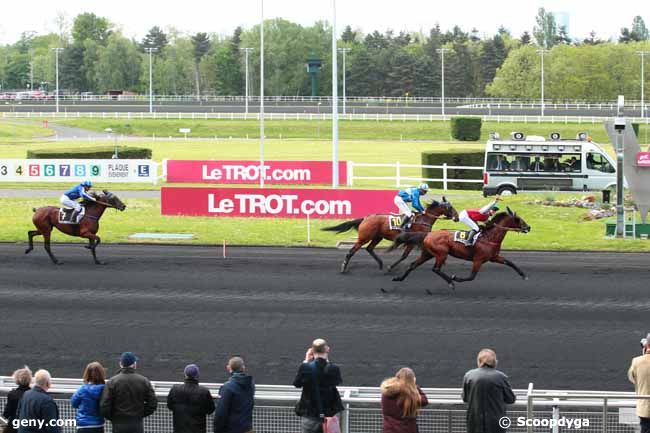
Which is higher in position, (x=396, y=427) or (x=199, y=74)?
(x=199, y=74)

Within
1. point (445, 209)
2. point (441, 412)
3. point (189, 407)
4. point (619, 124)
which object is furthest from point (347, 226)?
point (189, 407)

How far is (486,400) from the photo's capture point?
8719 mm

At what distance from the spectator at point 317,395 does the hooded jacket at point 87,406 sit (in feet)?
5.50

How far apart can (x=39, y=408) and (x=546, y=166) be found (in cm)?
2630

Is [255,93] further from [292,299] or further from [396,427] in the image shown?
[396,427]

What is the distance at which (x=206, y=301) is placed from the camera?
1773cm

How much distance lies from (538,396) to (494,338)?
590 cm

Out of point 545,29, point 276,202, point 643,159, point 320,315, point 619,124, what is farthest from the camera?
point 545,29

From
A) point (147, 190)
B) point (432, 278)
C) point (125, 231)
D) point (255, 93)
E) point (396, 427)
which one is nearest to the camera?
point (396, 427)

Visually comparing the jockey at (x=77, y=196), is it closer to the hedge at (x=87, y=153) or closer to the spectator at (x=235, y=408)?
the spectator at (x=235, y=408)

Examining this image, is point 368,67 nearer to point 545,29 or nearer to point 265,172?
point 545,29

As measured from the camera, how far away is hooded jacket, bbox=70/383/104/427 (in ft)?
29.5

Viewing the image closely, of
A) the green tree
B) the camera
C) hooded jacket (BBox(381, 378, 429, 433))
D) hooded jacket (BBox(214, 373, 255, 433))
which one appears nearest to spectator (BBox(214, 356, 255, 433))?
hooded jacket (BBox(214, 373, 255, 433))

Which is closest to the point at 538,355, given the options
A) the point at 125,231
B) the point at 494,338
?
the point at 494,338
